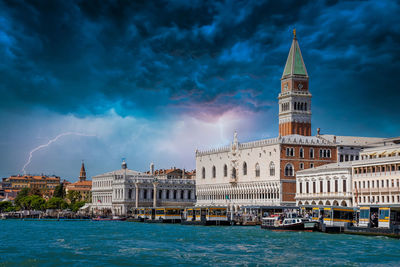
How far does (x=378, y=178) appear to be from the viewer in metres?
78.5

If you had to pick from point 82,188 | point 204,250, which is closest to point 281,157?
point 204,250

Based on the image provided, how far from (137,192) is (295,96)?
37.5 meters

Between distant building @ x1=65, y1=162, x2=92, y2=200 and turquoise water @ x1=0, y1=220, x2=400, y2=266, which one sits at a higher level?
distant building @ x1=65, y1=162, x2=92, y2=200

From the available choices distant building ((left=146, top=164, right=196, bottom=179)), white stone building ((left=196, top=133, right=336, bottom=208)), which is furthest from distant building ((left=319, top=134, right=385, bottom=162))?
distant building ((left=146, top=164, right=196, bottom=179))

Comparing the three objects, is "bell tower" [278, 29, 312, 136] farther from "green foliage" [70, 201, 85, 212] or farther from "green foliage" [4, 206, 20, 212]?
"green foliage" [4, 206, 20, 212]

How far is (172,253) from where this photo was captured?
4616 centimetres

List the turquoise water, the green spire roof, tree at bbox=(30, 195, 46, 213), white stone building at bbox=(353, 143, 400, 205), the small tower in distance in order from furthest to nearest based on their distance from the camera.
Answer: the small tower in distance < tree at bbox=(30, 195, 46, 213) < the green spire roof < white stone building at bbox=(353, 143, 400, 205) < the turquoise water

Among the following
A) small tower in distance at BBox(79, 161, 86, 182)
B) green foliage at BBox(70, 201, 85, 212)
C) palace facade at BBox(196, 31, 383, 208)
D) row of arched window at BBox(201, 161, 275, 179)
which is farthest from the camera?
small tower in distance at BBox(79, 161, 86, 182)

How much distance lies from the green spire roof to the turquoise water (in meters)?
54.0

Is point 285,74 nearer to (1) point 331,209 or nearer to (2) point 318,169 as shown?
(2) point 318,169

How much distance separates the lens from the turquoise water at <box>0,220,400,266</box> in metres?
41.3

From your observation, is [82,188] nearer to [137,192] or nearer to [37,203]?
[37,203]

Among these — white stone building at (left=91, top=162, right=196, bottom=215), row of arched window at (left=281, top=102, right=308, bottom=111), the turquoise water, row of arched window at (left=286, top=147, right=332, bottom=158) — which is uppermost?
row of arched window at (left=281, top=102, right=308, bottom=111)

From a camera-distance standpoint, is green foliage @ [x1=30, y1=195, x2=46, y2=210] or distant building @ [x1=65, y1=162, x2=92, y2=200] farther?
distant building @ [x1=65, y1=162, x2=92, y2=200]
